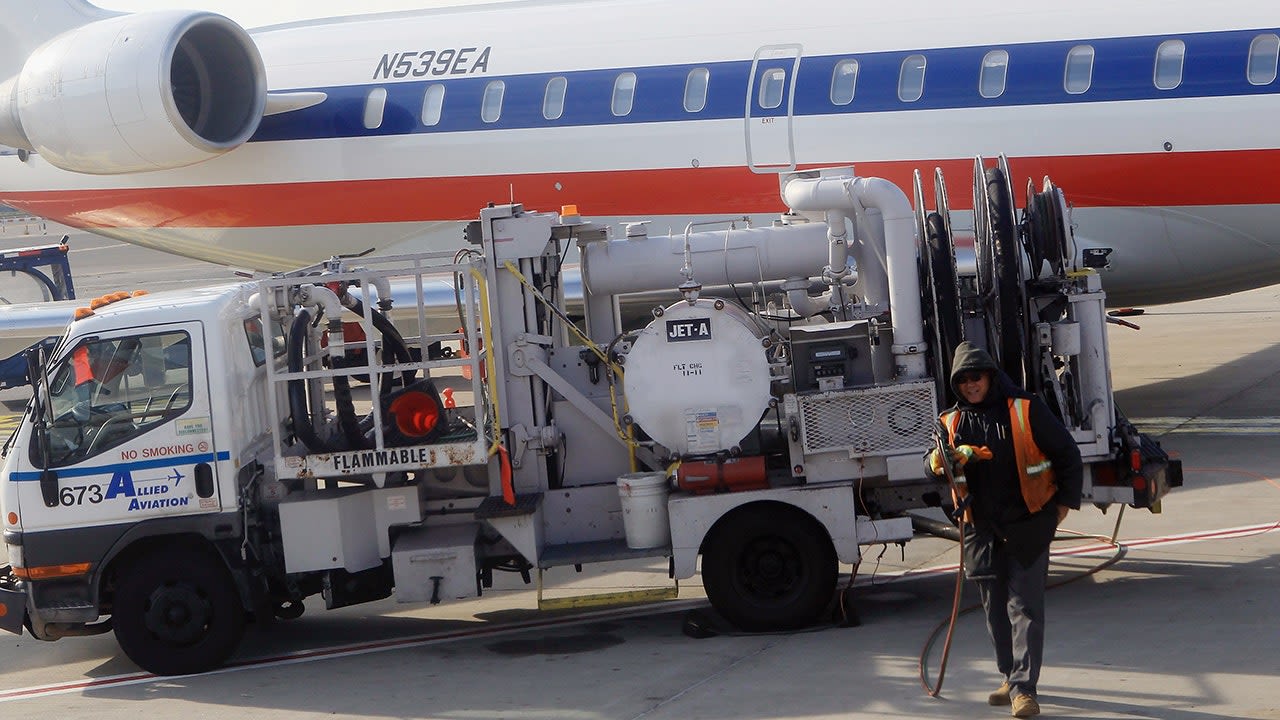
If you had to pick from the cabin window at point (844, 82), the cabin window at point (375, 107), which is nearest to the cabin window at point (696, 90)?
the cabin window at point (844, 82)

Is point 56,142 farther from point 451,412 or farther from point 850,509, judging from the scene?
point 850,509

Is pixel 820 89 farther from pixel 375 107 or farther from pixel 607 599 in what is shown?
pixel 607 599

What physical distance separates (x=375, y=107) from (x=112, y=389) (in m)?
8.15

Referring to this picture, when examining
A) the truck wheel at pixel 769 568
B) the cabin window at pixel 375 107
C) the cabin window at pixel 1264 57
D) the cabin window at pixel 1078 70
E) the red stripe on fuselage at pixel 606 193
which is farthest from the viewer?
the cabin window at pixel 375 107

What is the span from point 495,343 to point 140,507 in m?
2.29

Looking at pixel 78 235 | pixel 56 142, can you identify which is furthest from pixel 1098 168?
pixel 78 235

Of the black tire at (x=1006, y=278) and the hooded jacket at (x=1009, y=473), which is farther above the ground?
the black tire at (x=1006, y=278)

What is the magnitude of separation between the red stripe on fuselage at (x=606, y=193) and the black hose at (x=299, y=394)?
22.3 feet

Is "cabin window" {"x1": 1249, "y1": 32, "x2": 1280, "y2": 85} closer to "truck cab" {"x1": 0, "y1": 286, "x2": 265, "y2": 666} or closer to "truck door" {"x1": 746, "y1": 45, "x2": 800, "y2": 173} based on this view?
"truck door" {"x1": 746, "y1": 45, "x2": 800, "y2": 173}

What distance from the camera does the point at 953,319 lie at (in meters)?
9.13

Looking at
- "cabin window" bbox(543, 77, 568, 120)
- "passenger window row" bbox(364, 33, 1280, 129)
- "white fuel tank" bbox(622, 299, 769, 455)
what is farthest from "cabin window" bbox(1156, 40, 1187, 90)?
"white fuel tank" bbox(622, 299, 769, 455)

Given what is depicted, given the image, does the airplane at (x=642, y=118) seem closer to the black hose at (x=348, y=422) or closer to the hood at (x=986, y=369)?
the black hose at (x=348, y=422)

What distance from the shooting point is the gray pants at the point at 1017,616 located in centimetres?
713

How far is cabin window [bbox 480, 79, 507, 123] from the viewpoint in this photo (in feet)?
53.0
